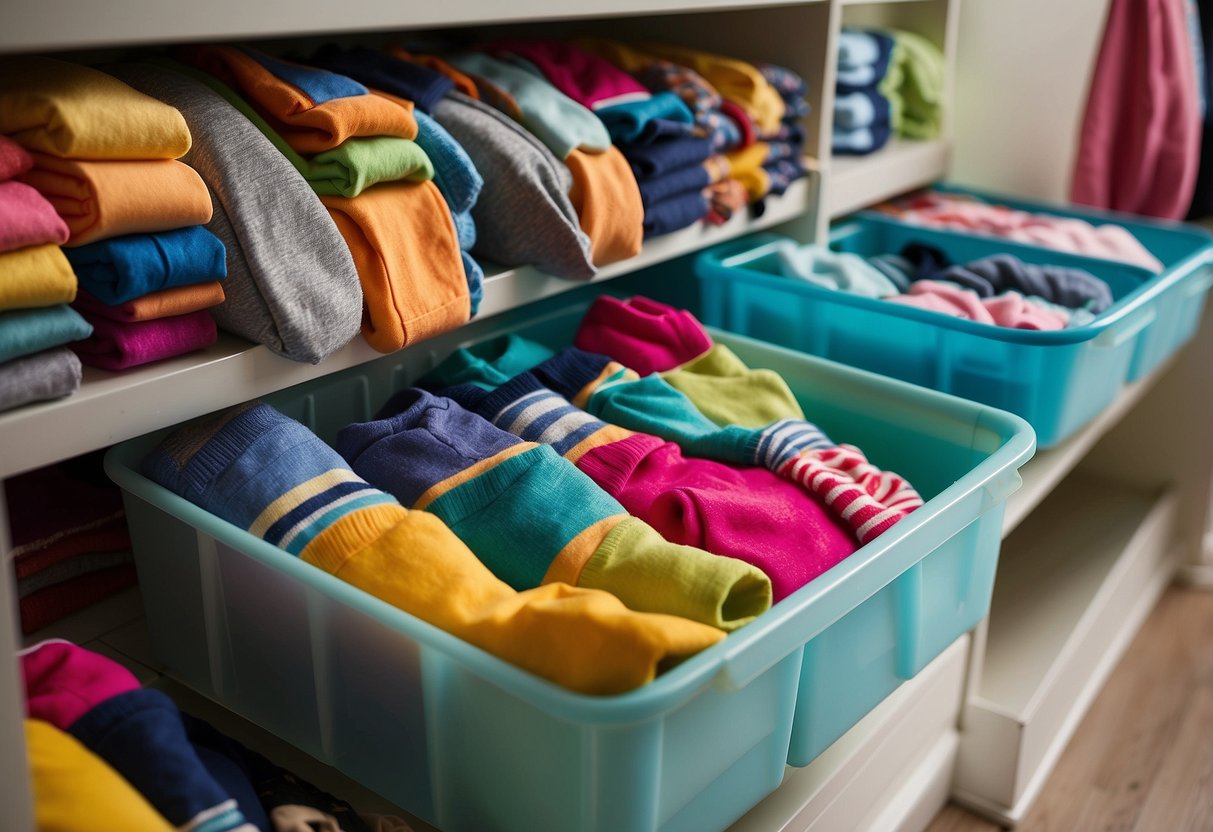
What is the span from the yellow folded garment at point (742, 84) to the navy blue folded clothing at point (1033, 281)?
1.02ft

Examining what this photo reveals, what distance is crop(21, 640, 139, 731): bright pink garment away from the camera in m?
0.71

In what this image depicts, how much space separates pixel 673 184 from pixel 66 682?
0.75 m

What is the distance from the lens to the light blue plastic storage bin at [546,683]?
699 mm

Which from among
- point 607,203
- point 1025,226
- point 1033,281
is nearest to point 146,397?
point 607,203

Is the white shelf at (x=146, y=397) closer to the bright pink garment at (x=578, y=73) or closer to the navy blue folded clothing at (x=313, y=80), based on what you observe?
the navy blue folded clothing at (x=313, y=80)

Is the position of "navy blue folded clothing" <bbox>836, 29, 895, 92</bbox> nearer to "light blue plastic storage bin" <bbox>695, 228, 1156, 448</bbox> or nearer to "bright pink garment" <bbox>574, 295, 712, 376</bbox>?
"light blue plastic storage bin" <bbox>695, 228, 1156, 448</bbox>

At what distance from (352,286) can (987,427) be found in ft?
1.89

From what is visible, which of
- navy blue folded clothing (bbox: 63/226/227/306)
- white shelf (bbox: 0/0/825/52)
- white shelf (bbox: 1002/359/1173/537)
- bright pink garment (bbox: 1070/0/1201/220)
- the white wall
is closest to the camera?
white shelf (bbox: 0/0/825/52)

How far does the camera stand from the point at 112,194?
714mm

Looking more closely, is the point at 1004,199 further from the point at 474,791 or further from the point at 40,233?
the point at 40,233

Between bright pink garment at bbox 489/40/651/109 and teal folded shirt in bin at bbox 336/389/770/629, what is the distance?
399mm

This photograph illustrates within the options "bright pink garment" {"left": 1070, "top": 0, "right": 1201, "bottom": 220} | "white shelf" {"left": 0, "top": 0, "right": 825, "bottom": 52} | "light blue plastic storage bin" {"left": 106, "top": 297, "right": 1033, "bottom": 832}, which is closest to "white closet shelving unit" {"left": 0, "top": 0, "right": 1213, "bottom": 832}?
"white shelf" {"left": 0, "top": 0, "right": 825, "bottom": 52}

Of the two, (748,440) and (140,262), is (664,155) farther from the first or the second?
(140,262)

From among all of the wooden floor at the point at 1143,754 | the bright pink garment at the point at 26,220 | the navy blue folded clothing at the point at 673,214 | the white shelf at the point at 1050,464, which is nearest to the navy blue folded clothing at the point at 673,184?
the navy blue folded clothing at the point at 673,214
